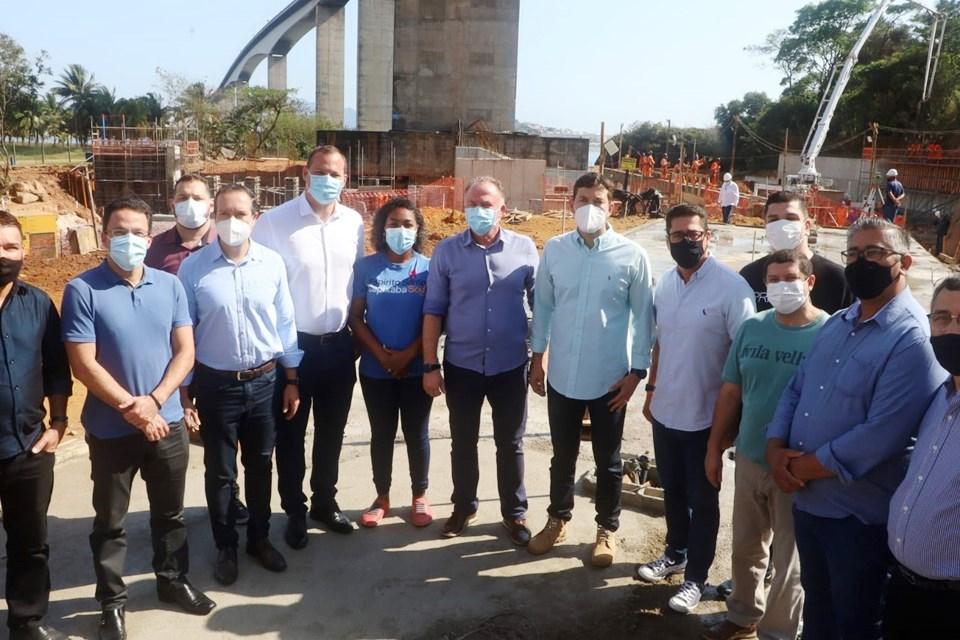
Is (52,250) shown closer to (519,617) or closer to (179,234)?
(179,234)

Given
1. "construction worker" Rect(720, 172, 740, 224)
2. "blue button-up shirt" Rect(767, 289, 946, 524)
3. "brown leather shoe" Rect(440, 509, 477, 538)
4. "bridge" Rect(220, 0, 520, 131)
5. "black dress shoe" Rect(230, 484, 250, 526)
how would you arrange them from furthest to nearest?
"bridge" Rect(220, 0, 520, 131)
"construction worker" Rect(720, 172, 740, 224)
"brown leather shoe" Rect(440, 509, 477, 538)
"black dress shoe" Rect(230, 484, 250, 526)
"blue button-up shirt" Rect(767, 289, 946, 524)

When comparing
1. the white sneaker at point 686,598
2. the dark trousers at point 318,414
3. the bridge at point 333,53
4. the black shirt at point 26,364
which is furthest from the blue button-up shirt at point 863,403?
the bridge at point 333,53

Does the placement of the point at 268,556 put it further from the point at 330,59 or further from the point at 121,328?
the point at 330,59

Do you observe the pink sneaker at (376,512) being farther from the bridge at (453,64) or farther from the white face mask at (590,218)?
the bridge at (453,64)

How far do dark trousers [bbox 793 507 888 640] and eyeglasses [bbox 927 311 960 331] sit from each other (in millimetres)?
768

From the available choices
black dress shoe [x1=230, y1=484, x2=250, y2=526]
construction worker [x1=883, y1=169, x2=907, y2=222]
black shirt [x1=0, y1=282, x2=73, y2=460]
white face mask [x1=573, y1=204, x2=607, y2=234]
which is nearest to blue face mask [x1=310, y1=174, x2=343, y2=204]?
white face mask [x1=573, y1=204, x2=607, y2=234]

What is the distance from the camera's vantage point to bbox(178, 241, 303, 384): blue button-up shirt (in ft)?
12.5

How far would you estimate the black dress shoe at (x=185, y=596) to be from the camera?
372 centimetres

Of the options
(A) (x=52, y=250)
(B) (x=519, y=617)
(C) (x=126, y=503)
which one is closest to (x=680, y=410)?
(B) (x=519, y=617)

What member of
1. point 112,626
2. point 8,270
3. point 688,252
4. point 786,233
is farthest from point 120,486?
point 786,233

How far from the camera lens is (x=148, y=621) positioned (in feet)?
12.0

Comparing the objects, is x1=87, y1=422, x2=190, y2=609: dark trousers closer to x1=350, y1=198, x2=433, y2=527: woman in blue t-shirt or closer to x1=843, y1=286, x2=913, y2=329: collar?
x1=350, y1=198, x2=433, y2=527: woman in blue t-shirt

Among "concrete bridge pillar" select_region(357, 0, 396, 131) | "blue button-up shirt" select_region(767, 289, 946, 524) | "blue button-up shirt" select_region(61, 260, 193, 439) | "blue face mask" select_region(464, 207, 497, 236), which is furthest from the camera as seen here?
"concrete bridge pillar" select_region(357, 0, 396, 131)

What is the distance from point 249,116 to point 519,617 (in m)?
53.3
